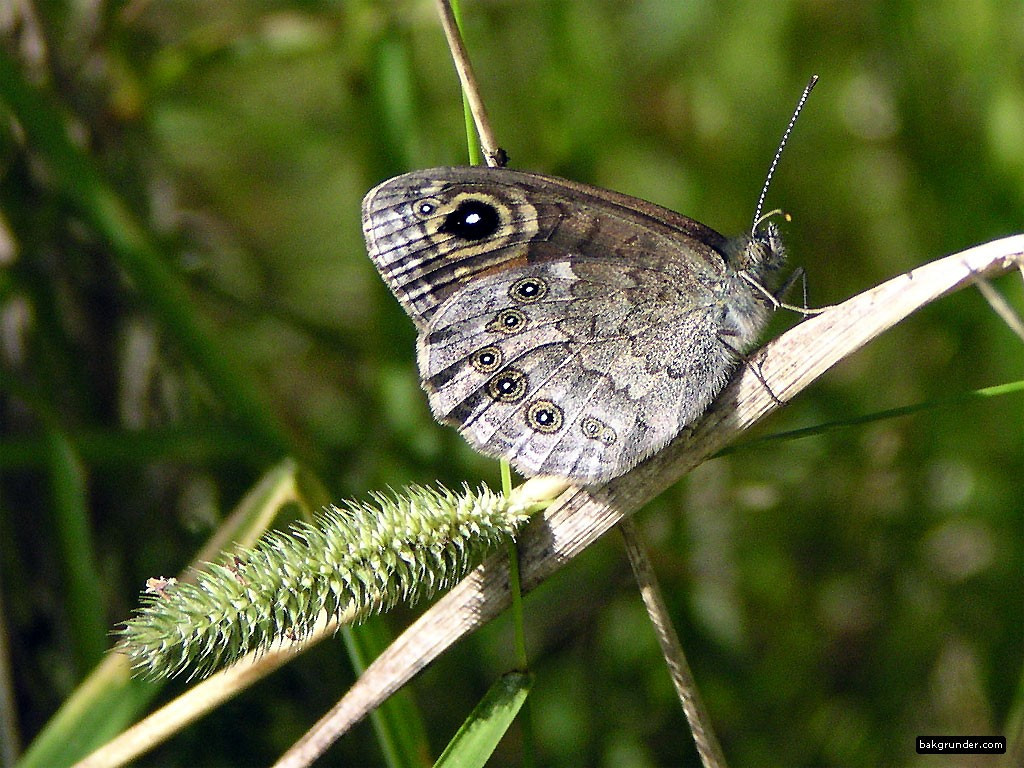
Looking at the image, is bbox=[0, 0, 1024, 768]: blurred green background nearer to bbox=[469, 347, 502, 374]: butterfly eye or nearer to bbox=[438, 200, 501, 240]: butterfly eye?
bbox=[469, 347, 502, 374]: butterfly eye

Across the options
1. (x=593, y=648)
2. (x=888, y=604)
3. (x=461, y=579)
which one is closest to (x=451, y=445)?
(x=593, y=648)

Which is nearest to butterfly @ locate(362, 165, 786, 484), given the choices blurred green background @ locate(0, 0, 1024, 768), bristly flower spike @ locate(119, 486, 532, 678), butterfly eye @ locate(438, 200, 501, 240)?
butterfly eye @ locate(438, 200, 501, 240)

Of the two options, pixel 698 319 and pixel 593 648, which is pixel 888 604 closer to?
pixel 593 648

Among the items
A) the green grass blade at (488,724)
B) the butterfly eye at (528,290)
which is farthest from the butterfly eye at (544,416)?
the green grass blade at (488,724)

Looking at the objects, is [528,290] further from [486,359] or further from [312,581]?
[312,581]

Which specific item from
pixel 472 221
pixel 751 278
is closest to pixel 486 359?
pixel 472 221

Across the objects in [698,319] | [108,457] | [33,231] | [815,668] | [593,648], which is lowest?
[815,668]
